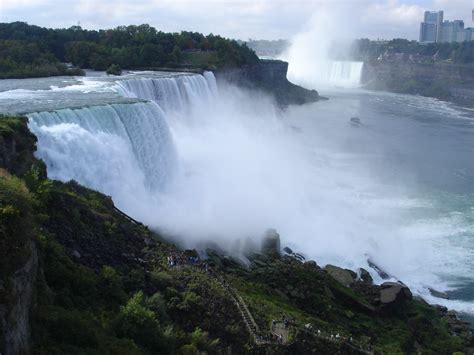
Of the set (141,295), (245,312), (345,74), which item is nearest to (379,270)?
(245,312)

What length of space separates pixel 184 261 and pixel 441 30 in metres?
165

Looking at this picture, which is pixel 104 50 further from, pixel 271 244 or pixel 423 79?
pixel 423 79

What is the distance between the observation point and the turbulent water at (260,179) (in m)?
17.9

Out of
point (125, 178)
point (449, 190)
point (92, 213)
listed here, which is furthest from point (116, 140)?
point (449, 190)

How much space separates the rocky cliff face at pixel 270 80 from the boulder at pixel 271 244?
88.6 feet

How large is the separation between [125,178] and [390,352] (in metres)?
9.38

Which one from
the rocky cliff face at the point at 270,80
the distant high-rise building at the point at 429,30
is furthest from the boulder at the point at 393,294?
the distant high-rise building at the point at 429,30

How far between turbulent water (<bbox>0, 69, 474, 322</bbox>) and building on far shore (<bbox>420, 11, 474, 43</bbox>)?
124535 mm

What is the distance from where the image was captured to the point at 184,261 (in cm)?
1352

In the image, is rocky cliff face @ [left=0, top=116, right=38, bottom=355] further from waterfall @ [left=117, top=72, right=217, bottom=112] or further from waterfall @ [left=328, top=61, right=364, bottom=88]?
waterfall @ [left=328, top=61, right=364, bottom=88]

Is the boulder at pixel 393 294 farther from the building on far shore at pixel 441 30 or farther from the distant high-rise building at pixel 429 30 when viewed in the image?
the distant high-rise building at pixel 429 30

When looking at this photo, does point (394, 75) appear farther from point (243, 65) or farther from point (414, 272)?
point (414, 272)

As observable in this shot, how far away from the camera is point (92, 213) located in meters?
13.3

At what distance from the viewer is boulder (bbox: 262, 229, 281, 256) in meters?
18.3
